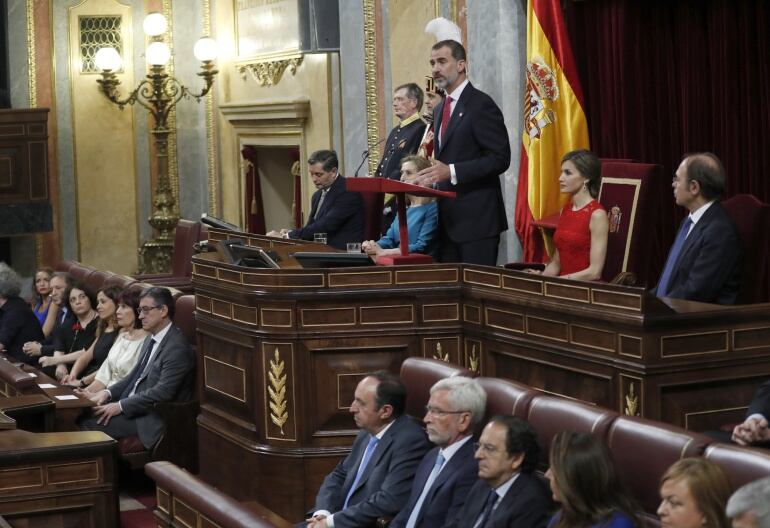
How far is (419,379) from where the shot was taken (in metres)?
4.34

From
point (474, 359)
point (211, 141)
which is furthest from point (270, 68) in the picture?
point (474, 359)

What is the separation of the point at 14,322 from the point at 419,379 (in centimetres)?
442

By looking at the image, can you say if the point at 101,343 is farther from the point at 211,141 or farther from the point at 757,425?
the point at 211,141

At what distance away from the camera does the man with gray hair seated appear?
2.46m

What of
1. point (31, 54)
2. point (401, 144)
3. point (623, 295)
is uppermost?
point (31, 54)

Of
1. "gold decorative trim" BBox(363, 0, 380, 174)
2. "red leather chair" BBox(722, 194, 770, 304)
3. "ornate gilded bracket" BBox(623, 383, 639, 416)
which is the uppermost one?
"gold decorative trim" BBox(363, 0, 380, 174)

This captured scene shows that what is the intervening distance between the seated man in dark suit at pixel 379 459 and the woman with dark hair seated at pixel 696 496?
4.63 feet

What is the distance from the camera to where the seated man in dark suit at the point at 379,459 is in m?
4.10

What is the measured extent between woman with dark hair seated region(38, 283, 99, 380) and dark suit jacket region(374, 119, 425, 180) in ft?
7.10

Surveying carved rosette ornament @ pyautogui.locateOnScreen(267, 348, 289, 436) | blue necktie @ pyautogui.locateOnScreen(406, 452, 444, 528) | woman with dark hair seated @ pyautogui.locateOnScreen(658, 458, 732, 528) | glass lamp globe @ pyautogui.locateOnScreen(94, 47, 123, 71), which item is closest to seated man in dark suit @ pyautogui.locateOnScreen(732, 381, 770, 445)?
blue necktie @ pyautogui.locateOnScreen(406, 452, 444, 528)

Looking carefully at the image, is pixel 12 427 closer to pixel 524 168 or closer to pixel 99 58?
pixel 524 168

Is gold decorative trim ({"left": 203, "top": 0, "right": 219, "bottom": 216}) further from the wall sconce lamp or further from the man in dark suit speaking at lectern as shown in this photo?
the man in dark suit speaking at lectern

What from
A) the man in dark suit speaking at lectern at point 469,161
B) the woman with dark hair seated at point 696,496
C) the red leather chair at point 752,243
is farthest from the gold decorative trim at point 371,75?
the woman with dark hair seated at point 696,496

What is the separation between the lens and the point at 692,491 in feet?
9.06
